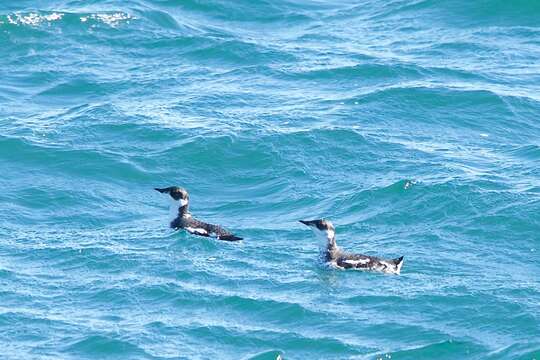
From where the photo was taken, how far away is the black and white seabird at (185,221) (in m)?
24.9

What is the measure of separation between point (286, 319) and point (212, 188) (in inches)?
305

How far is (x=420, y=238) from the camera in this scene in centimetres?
2517

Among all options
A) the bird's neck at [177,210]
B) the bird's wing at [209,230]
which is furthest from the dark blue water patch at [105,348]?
the bird's neck at [177,210]

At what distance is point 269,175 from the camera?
29.1 meters

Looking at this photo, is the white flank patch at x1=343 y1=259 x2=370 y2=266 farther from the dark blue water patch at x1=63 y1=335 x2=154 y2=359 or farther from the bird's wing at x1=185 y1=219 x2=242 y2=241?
the dark blue water patch at x1=63 y1=335 x2=154 y2=359

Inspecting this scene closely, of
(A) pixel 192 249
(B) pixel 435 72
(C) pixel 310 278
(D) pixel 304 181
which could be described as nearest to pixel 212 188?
(D) pixel 304 181

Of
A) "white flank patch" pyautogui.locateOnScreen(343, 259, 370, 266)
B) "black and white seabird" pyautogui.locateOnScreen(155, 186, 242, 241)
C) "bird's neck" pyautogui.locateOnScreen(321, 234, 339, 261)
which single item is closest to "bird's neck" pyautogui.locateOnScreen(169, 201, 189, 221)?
"black and white seabird" pyautogui.locateOnScreen(155, 186, 242, 241)

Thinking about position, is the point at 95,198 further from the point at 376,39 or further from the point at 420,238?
the point at 376,39

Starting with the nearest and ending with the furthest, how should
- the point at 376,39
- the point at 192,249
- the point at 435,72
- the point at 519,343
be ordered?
the point at 519,343, the point at 192,249, the point at 435,72, the point at 376,39

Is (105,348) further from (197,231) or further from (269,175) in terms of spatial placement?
(269,175)

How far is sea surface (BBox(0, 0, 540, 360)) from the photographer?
69.8 feet

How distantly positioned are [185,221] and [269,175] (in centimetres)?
368

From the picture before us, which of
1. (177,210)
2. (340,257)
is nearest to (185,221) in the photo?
(177,210)

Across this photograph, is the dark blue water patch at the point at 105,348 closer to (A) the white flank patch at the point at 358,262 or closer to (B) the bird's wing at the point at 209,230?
(B) the bird's wing at the point at 209,230
